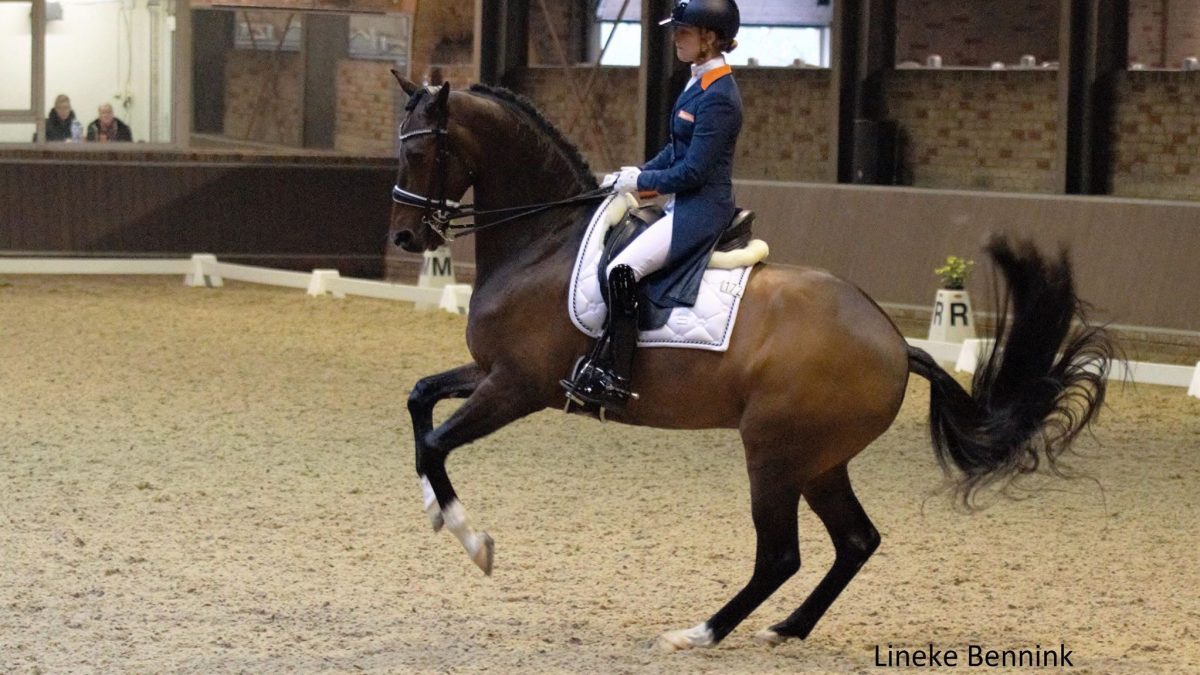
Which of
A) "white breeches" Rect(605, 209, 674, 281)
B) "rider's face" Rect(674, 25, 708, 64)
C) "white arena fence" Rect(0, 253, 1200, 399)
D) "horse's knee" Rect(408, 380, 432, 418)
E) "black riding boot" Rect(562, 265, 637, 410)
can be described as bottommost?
"white arena fence" Rect(0, 253, 1200, 399)

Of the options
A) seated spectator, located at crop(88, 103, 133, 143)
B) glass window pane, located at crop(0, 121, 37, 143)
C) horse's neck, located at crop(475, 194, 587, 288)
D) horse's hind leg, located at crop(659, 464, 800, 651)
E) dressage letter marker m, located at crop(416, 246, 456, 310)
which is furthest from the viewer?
seated spectator, located at crop(88, 103, 133, 143)

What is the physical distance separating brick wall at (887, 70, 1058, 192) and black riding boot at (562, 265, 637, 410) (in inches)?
330

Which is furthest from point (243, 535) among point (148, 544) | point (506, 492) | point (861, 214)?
point (861, 214)

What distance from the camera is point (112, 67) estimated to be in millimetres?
16109

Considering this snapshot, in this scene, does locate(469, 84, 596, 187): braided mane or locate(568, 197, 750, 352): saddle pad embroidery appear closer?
locate(568, 197, 750, 352): saddle pad embroidery

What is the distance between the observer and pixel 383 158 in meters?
16.1

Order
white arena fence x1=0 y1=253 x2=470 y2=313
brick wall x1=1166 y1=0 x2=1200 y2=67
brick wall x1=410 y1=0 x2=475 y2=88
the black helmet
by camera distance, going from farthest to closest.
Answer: brick wall x1=410 y1=0 x2=475 y2=88 < white arena fence x1=0 y1=253 x2=470 y2=313 < brick wall x1=1166 y1=0 x2=1200 y2=67 < the black helmet

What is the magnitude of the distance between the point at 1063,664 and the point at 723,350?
1214 mm

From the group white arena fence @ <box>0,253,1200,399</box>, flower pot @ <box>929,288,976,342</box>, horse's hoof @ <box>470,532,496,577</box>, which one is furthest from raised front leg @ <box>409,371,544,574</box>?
white arena fence @ <box>0,253,1200,399</box>

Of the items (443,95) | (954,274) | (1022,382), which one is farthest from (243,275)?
(1022,382)

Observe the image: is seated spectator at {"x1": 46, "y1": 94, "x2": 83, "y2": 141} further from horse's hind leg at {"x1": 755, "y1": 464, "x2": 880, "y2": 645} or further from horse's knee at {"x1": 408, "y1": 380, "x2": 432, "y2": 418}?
horse's hind leg at {"x1": 755, "y1": 464, "x2": 880, "y2": 645}

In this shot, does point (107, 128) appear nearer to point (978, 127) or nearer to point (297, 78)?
point (297, 78)

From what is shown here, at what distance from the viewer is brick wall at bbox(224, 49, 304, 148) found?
16578 mm

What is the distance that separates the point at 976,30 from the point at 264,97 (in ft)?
22.8
